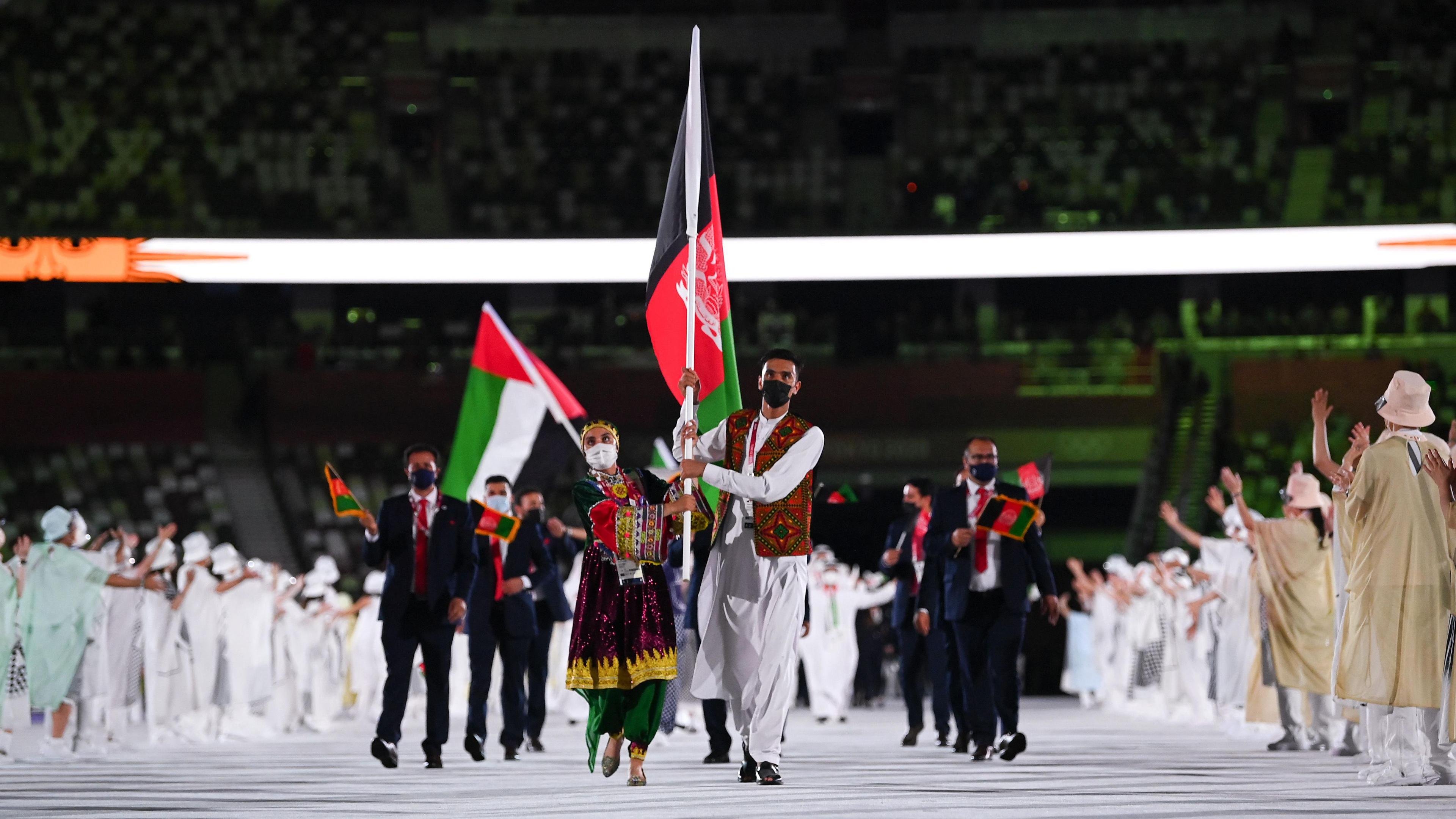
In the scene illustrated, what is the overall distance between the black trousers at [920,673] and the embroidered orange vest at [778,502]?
3.62 metres

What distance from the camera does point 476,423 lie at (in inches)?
519

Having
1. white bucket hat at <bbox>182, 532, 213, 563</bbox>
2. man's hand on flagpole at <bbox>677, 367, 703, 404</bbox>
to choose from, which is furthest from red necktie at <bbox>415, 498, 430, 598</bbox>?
white bucket hat at <bbox>182, 532, 213, 563</bbox>

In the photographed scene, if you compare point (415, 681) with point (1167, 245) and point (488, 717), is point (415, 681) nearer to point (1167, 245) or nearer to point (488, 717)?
point (488, 717)

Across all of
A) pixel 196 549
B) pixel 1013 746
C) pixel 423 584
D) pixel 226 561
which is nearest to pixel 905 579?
pixel 1013 746

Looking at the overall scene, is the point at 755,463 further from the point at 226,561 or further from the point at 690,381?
the point at 226,561

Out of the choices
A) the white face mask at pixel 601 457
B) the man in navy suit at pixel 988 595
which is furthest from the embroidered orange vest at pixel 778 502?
the man in navy suit at pixel 988 595

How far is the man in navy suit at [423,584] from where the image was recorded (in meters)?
9.85

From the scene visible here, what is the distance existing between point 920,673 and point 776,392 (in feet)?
18.8

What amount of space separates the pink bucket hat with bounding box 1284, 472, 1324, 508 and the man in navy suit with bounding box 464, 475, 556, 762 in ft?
17.1

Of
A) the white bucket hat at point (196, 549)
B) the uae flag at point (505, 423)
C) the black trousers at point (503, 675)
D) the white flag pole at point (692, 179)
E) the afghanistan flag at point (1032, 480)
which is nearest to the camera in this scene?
the white flag pole at point (692, 179)

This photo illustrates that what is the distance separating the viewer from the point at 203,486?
27547 millimetres

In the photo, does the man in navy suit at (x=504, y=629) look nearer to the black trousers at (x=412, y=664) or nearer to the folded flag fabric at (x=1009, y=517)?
the black trousers at (x=412, y=664)

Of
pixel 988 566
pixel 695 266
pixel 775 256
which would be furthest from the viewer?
pixel 775 256

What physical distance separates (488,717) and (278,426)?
32.9ft
